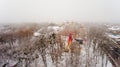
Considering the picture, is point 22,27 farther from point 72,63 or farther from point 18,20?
point 72,63

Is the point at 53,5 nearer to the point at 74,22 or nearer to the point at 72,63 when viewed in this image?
the point at 74,22

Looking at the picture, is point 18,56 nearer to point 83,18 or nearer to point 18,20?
point 18,20

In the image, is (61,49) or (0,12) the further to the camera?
(0,12)

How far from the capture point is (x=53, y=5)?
2732mm

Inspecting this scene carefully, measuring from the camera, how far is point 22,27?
2.72 meters

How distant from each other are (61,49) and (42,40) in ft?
1.03

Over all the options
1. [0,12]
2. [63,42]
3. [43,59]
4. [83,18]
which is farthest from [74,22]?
[0,12]

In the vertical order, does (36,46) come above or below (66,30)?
below

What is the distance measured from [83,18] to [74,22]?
147 mm

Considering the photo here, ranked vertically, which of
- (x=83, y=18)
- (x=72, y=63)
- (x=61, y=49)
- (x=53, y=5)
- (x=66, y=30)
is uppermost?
(x=53, y=5)

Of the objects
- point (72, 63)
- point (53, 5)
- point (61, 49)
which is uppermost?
point (53, 5)

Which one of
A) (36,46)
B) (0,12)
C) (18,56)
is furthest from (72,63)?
(0,12)

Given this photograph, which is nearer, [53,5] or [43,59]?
[43,59]

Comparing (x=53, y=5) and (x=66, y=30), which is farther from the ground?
(x=53, y=5)
